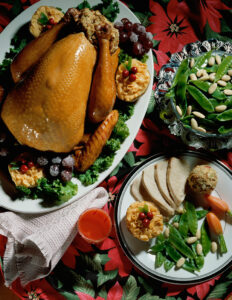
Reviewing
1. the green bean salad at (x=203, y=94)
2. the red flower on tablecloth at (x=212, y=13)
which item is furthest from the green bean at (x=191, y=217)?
the red flower on tablecloth at (x=212, y=13)

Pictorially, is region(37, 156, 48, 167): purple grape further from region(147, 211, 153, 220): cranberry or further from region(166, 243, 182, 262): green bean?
region(166, 243, 182, 262): green bean

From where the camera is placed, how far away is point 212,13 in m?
2.37

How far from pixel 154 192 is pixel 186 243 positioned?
37 cm

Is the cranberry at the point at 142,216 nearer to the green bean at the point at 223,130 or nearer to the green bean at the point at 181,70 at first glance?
the green bean at the point at 223,130

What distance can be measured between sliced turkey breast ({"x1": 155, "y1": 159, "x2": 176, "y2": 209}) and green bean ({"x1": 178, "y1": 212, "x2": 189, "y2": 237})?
85mm

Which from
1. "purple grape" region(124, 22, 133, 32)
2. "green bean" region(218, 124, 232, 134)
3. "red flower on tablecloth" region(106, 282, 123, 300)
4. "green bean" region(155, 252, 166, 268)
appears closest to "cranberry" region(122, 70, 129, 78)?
"purple grape" region(124, 22, 133, 32)

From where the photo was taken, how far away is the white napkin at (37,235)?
2051 mm

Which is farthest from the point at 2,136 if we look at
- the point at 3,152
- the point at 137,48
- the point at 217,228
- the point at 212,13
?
the point at 212,13

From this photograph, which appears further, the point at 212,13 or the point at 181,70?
the point at 212,13

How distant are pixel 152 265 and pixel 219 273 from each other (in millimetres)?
399

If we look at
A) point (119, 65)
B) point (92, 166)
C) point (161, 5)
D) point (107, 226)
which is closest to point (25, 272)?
point (107, 226)

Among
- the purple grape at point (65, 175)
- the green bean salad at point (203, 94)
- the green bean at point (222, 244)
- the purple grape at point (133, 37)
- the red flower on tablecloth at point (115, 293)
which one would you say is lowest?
the green bean at point (222, 244)

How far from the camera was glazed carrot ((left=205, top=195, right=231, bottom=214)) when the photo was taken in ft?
7.02

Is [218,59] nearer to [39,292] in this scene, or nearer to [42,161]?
[42,161]
